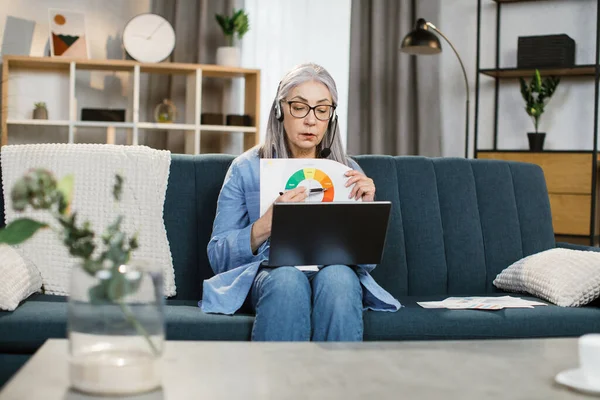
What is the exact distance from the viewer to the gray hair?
226cm

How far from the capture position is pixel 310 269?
2.11m

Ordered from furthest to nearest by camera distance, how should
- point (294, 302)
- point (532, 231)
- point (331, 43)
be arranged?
point (331, 43) → point (532, 231) → point (294, 302)

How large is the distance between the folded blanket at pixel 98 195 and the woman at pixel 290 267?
0.83ft

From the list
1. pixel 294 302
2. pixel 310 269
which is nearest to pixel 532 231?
pixel 310 269

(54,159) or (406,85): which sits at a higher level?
(406,85)

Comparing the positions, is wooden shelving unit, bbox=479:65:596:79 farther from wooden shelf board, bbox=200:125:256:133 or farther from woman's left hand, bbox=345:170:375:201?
woman's left hand, bbox=345:170:375:201

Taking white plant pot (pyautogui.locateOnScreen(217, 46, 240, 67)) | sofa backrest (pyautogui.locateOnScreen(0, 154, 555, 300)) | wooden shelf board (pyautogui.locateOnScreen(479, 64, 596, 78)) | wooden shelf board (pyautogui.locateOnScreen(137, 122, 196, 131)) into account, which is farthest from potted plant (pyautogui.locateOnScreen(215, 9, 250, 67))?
sofa backrest (pyautogui.locateOnScreen(0, 154, 555, 300))

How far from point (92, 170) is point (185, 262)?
40 centimetres

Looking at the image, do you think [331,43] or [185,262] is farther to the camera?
[331,43]

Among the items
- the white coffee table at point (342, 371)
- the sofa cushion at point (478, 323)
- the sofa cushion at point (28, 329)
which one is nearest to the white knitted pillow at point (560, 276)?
the sofa cushion at point (478, 323)

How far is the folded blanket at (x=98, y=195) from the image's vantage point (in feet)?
7.56

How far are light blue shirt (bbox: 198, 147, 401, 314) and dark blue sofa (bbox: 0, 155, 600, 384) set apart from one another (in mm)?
54

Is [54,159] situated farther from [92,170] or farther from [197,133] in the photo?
[197,133]

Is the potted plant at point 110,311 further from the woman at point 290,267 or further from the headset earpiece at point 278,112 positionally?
the headset earpiece at point 278,112
